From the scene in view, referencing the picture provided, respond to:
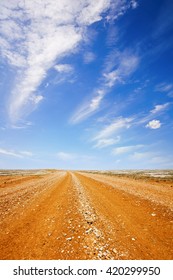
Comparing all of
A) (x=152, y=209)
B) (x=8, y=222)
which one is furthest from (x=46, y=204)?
(x=152, y=209)

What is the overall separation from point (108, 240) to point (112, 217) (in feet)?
10.6

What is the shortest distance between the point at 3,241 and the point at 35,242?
1333 millimetres

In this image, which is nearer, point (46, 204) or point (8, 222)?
point (8, 222)

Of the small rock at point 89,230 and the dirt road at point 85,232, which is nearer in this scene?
the dirt road at point 85,232

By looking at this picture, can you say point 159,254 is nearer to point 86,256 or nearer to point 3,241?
point 86,256

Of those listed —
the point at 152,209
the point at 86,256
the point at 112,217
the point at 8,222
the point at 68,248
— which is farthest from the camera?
the point at 152,209

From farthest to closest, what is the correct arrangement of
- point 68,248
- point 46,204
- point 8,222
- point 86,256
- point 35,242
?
point 46,204, point 8,222, point 35,242, point 68,248, point 86,256

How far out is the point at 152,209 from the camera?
1223 centimetres

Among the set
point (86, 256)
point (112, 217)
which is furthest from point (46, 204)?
point (86, 256)

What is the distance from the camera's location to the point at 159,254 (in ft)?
20.7

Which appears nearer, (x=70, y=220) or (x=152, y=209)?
(x=70, y=220)

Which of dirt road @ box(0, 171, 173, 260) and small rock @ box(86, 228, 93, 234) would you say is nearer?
dirt road @ box(0, 171, 173, 260)

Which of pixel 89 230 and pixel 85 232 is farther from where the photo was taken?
pixel 89 230
